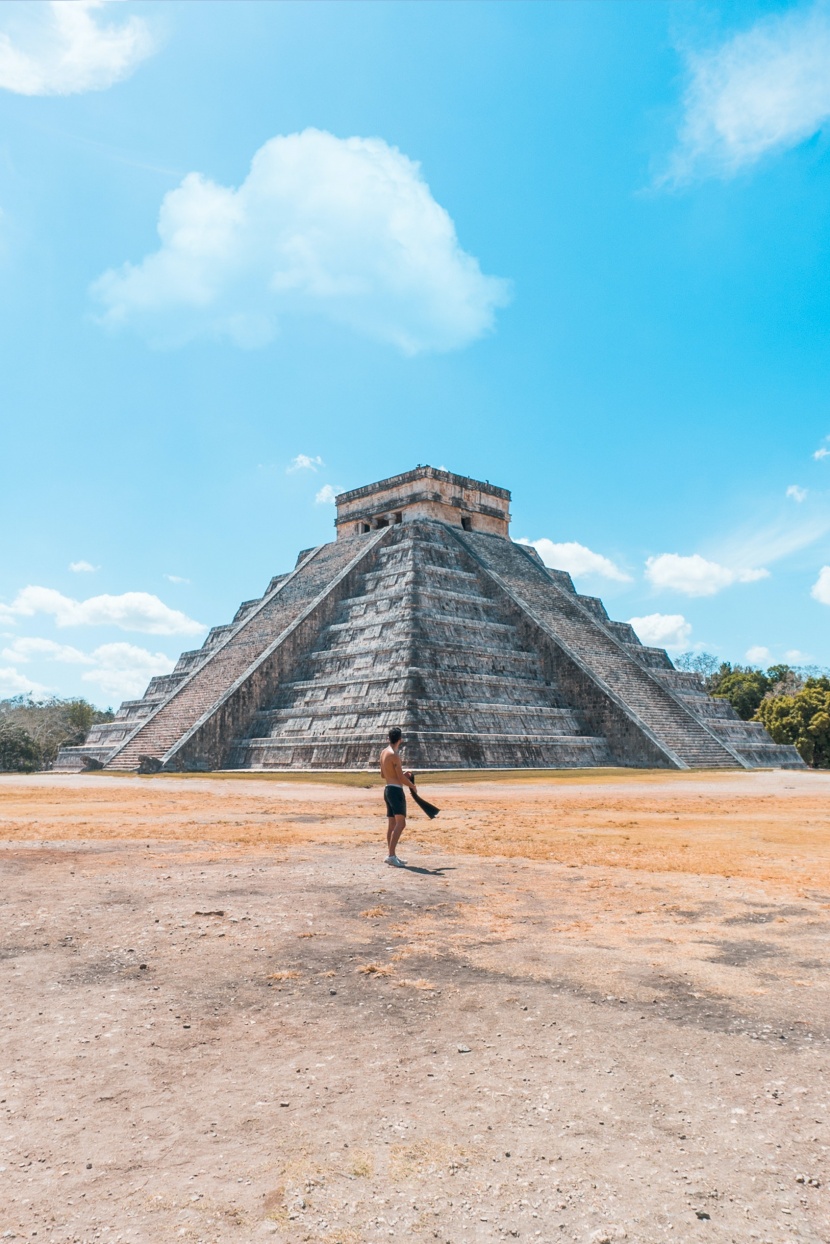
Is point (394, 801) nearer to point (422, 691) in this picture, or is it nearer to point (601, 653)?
point (422, 691)

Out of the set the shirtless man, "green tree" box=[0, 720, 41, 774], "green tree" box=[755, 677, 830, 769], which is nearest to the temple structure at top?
"green tree" box=[755, 677, 830, 769]

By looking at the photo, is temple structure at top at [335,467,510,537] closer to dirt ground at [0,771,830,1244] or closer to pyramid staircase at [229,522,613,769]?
pyramid staircase at [229,522,613,769]

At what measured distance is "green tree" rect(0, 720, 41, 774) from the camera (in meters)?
43.8

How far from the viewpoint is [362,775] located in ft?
76.2

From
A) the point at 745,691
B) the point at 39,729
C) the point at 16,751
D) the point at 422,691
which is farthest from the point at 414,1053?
the point at 39,729

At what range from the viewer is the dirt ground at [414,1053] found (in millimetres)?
2754

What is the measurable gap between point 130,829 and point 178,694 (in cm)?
2194

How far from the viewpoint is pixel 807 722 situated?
3956cm

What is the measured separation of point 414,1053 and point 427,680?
→ 74.7ft

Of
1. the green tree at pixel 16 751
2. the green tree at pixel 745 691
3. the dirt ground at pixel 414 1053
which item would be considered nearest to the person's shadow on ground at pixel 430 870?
the dirt ground at pixel 414 1053

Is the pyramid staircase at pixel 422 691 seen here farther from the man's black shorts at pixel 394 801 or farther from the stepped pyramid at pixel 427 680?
the man's black shorts at pixel 394 801

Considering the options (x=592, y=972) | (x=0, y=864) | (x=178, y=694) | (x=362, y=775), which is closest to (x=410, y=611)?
(x=362, y=775)

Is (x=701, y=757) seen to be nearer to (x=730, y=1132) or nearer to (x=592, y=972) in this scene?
(x=592, y=972)

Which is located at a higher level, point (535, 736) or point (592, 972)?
point (535, 736)
